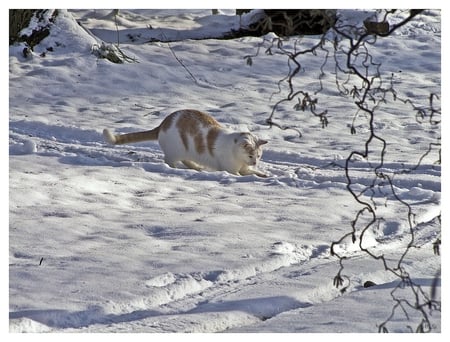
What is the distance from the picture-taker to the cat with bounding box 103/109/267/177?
7.69 m

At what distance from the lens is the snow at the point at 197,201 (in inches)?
179

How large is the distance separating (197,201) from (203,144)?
1.14 metres

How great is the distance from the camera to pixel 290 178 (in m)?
7.54

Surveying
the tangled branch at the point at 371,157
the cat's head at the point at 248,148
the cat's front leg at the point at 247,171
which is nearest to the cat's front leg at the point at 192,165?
the cat's front leg at the point at 247,171

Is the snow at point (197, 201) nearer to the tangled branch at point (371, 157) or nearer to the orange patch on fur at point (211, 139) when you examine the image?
the tangled branch at point (371, 157)

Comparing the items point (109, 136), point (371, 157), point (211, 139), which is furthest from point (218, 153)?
point (371, 157)

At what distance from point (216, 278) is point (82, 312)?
87 centimetres

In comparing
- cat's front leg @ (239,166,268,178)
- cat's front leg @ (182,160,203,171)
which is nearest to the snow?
cat's front leg @ (239,166,268,178)

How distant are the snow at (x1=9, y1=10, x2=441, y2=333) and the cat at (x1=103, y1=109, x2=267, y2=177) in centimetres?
19

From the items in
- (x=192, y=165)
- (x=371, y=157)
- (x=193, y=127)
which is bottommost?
(x=192, y=165)

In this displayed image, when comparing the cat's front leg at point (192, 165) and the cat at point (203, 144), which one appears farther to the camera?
the cat's front leg at point (192, 165)

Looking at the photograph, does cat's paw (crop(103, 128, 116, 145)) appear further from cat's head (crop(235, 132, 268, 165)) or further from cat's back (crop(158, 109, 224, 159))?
cat's head (crop(235, 132, 268, 165))

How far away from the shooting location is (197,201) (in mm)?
6812

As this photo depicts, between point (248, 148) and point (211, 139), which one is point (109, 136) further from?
point (248, 148)
